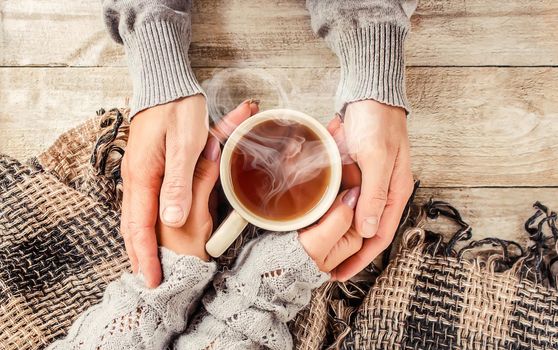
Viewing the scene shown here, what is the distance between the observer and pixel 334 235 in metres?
0.98

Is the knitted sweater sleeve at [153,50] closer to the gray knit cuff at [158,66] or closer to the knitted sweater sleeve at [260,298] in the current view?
the gray knit cuff at [158,66]

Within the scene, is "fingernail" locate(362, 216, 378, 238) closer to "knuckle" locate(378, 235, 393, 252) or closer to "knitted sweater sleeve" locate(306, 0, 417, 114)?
"knuckle" locate(378, 235, 393, 252)

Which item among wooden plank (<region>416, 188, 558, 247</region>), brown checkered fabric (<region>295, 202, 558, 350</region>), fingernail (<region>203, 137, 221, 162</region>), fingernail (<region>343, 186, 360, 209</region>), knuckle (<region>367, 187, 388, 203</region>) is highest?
fingernail (<region>203, 137, 221, 162</region>)

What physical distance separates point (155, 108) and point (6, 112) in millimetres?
348

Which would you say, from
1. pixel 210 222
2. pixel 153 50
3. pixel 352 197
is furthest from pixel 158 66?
pixel 352 197

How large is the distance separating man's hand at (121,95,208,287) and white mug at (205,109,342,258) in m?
0.05

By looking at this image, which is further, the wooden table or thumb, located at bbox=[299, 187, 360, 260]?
the wooden table

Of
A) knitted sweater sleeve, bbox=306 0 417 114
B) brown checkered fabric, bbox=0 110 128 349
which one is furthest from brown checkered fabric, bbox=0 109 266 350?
knitted sweater sleeve, bbox=306 0 417 114

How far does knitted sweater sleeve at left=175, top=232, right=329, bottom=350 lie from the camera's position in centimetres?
99

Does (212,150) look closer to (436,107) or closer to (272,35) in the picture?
(272,35)

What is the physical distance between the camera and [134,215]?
3.25ft

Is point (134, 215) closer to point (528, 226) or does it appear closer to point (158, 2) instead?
point (158, 2)

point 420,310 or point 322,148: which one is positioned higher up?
point 322,148

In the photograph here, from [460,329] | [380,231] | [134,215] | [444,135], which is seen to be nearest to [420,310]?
[460,329]
